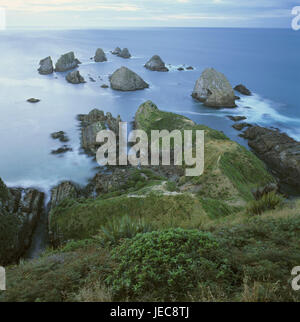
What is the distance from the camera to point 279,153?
3722cm

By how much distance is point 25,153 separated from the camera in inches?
1719

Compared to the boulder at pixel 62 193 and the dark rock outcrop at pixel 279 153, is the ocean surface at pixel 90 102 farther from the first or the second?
the boulder at pixel 62 193

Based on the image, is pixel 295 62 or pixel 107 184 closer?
pixel 107 184

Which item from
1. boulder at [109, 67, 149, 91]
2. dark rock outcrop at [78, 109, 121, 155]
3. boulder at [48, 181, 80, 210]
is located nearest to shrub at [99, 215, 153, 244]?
boulder at [48, 181, 80, 210]

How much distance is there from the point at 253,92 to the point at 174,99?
73.7ft

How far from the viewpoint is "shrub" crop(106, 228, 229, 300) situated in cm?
525

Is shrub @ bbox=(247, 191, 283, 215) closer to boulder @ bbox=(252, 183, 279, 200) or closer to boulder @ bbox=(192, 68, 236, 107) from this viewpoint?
boulder @ bbox=(252, 183, 279, 200)

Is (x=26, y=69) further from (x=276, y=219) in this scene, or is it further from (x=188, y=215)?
(x=276, y=219)

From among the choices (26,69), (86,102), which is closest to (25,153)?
(86,102)

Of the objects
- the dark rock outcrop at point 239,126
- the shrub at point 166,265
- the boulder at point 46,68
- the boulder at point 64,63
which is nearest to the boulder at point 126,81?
the boulder at point 64,63
